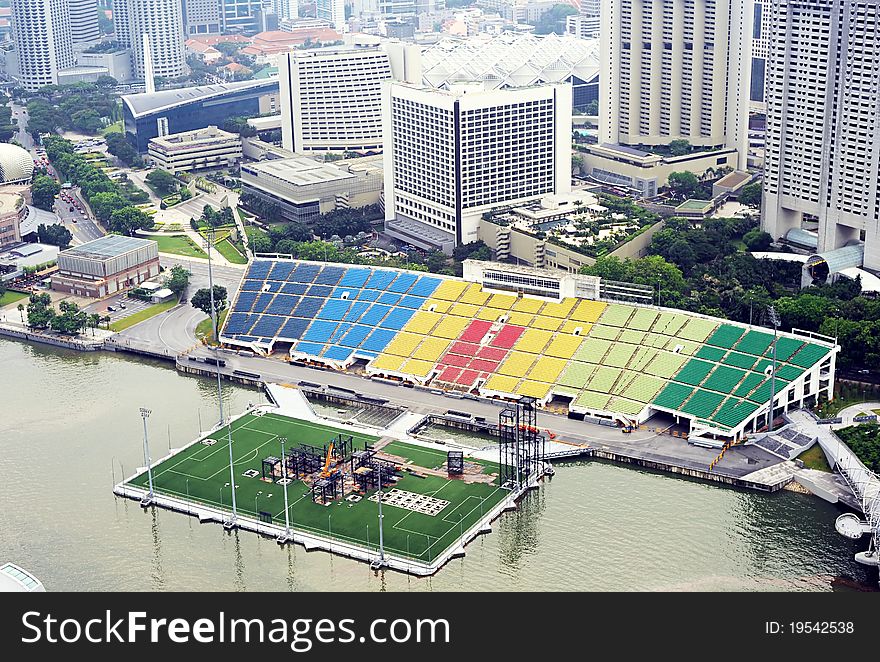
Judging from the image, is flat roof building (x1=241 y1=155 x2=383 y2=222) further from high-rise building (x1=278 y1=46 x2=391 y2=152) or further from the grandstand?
the grandstand

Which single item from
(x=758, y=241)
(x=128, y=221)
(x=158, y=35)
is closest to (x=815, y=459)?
(x=758, y=241)

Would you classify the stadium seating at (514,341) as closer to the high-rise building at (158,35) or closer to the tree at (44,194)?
the tree at (44,194)

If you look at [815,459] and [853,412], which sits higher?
[853,412]

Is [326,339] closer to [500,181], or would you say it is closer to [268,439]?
[268,439]

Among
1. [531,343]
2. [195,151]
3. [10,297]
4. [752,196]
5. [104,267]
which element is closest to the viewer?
[531,343]

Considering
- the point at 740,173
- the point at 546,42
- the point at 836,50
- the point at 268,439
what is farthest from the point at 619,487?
the point at 546,42

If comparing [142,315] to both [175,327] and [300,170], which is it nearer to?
[175,327]
